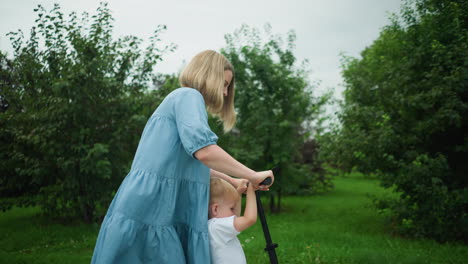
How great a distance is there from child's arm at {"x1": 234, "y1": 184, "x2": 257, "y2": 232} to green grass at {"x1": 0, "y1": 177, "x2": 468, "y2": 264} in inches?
125

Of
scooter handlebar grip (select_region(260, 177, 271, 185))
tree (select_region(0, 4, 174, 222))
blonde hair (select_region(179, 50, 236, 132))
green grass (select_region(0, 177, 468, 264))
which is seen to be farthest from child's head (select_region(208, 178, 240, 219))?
tree (select_region(0, 4, 174, 222))

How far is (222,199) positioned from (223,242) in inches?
10.9

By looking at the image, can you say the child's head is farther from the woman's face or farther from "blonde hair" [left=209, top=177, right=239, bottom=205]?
the woman's face

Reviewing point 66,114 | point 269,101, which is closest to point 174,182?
point 66,114

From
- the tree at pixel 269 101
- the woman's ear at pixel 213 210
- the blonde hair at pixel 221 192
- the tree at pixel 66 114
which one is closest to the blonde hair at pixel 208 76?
the blonde hair at pixel 221 192

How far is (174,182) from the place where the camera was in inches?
77.1

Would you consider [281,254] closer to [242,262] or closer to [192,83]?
[242,262]

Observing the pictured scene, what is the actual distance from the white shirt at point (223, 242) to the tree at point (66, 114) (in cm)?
526

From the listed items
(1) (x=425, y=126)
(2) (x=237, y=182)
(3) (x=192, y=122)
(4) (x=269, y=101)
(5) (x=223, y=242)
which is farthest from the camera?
(4) (x=269, y=101)

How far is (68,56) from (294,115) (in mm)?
7365

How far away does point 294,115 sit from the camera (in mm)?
12102

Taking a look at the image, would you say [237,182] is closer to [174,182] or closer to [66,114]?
[174,182]

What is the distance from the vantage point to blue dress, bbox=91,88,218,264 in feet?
5.95

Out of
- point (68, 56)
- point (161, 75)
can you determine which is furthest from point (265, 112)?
point (68, 56)
